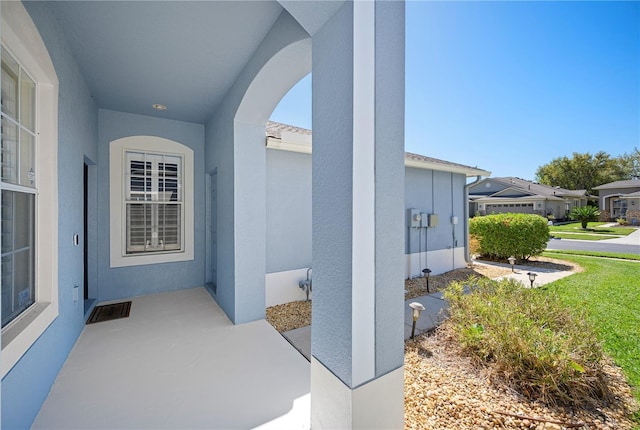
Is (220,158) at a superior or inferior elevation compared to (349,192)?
superior

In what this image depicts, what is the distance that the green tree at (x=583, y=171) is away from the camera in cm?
2189

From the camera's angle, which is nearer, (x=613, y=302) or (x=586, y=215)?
(x=613, y=302)

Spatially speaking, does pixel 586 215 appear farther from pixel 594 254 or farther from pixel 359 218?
pixel 359 218

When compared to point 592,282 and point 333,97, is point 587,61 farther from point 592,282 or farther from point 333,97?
point 333,97

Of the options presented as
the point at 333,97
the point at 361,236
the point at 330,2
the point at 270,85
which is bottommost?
the point at 361,236

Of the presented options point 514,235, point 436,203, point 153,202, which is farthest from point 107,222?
point 514,235

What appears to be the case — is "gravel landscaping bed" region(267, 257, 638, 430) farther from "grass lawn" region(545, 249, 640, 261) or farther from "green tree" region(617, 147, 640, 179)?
"green tree" region(617, 147, 640, 179)

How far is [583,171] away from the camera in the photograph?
2562 centimetres

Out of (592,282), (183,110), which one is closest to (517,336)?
(592,282)

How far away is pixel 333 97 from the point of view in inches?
68.2

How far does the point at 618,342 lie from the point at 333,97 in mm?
4888

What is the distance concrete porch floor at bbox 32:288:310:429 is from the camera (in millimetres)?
2088

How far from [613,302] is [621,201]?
16.6 meters

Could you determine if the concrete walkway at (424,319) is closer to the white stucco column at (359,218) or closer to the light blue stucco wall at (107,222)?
the white stucco column at (359,218)
